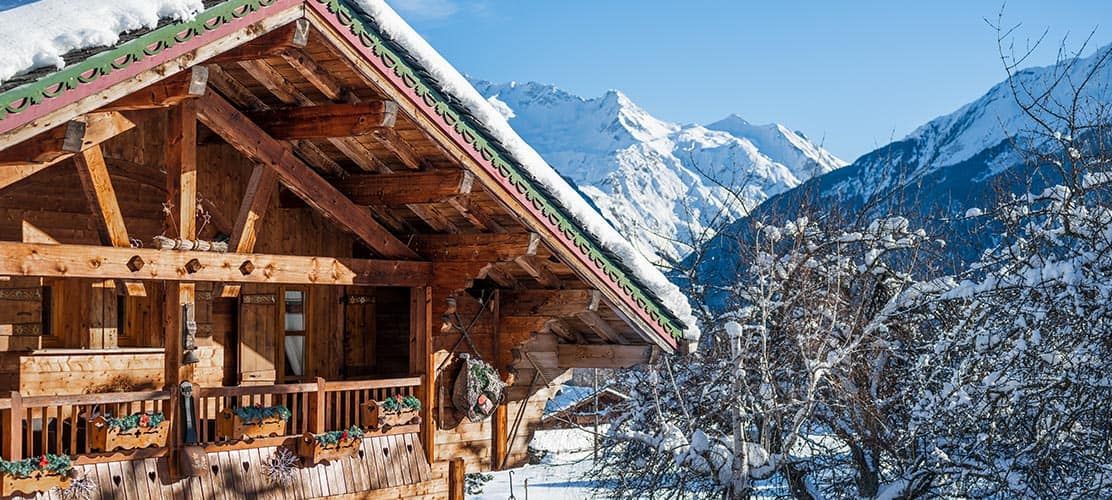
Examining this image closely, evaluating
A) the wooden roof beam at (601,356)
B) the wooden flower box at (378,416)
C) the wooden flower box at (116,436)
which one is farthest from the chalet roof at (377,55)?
the wooden flower box at (116,436)

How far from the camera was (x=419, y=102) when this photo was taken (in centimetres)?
934

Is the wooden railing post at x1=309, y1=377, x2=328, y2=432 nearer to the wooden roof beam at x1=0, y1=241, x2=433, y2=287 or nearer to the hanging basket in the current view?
the wooden roof beam at x1=0, y1=241, x2=433, y2=287

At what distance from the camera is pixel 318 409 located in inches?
409

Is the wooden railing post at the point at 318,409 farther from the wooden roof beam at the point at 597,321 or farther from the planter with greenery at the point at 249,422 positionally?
the wooden roof beam at the point at 597,321

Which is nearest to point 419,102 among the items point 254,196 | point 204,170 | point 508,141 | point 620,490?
point 508,141

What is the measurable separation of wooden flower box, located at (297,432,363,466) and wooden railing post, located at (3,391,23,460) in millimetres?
2525

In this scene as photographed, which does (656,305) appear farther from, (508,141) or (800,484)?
(800,484)

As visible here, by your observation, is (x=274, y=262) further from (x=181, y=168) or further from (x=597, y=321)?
(x=597, y=321)

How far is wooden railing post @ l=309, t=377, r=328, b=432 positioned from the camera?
34.0 ft

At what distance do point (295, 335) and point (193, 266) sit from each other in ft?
10.1

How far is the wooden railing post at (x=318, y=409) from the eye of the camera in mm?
10352

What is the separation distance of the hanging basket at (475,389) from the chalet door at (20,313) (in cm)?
400

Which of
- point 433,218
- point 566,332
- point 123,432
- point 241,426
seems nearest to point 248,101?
point 433,218

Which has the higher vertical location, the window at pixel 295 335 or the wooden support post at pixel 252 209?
the wooden support post at pixel 252 209
